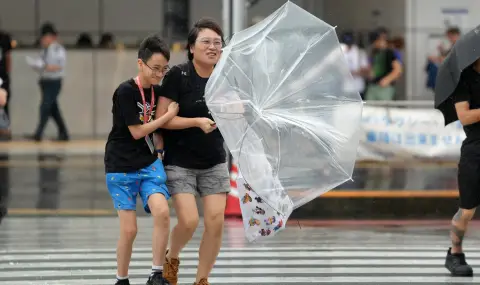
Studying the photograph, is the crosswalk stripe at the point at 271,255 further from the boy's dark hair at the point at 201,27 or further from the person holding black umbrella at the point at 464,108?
the boy's dark hair at the point at 201,27

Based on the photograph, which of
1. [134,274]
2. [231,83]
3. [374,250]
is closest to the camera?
[231,83]

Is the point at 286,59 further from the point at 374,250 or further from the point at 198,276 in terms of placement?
the point at 374,250

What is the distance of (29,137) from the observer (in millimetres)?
22562

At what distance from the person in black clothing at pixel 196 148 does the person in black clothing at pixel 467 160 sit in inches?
80.8

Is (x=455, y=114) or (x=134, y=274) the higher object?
(x=455, y=114)

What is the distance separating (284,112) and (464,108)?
1.89 metres

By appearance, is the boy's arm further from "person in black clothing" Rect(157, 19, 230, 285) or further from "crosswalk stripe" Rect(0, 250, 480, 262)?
"crosswalk stripe" Rect(0, 250, 480, 262)

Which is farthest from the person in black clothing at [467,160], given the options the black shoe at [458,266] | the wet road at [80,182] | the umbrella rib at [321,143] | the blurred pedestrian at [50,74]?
the blurred pedestrian at [50,74]

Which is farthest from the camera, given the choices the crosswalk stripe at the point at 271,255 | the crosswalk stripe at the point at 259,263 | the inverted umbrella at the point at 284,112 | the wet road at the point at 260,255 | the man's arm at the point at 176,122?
the crosswalk stripe at the point at 271,255

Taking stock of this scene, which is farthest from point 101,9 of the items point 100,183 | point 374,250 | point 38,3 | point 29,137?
point 374,250

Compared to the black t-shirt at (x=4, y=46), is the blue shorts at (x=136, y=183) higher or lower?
lower

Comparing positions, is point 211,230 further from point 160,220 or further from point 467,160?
point 467,160

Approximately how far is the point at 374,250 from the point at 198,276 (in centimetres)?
292

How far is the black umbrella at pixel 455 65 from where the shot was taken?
27.7 feet
